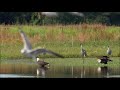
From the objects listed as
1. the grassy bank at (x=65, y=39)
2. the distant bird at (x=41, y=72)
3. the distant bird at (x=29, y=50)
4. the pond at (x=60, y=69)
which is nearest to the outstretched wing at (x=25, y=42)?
the distant bird at (x=29, y=50)

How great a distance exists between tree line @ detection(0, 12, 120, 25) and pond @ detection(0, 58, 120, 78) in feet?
2.29

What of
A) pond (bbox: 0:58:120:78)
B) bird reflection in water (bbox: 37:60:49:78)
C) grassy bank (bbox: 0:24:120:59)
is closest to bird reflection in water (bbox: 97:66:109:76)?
pond (bbox: 0:58:120:78)

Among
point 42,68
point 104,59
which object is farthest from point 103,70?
point 42,68

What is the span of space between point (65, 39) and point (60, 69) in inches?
23.5

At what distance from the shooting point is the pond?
9.80 meters

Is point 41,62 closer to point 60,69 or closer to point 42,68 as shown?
point 42,68

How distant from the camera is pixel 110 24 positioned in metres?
10.5

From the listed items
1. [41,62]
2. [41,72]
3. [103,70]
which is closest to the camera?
[41,72]

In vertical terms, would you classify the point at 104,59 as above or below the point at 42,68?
above

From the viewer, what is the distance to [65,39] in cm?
1048

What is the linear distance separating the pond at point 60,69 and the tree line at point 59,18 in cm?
70

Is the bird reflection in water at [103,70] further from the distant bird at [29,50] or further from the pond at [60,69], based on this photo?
the distant bird at [29,50]

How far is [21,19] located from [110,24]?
5.31 ft
